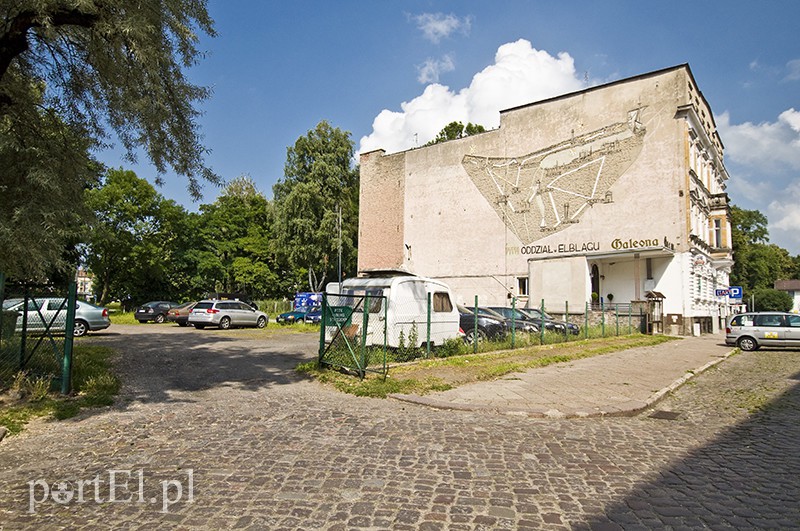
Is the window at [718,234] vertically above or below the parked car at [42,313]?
above

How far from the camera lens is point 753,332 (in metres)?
19.5

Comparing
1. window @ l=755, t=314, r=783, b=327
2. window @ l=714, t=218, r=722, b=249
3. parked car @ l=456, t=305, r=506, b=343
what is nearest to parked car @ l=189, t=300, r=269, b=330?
parked car @ l=456, t=305, r=506, b=343

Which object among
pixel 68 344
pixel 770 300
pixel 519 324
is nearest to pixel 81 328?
pixel 68 344

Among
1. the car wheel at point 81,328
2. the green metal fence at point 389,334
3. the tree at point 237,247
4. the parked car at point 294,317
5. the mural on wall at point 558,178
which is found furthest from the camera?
the tree at point 237,247

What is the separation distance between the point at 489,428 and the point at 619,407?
8.65 ft

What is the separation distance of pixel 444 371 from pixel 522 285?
80.3 ft

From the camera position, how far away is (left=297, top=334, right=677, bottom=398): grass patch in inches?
340

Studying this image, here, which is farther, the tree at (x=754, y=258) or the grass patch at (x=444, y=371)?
the tree at (x=754, y=258)

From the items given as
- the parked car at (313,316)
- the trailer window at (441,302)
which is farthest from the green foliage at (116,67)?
the parked car at (313,316)

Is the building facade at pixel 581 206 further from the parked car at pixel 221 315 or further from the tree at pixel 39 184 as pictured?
the tree at pixel 39 184

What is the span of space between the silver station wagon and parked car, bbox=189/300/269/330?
23463mm

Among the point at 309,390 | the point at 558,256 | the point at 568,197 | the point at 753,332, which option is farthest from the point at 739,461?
the point at 568,197

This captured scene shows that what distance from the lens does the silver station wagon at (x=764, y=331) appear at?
18844 mm

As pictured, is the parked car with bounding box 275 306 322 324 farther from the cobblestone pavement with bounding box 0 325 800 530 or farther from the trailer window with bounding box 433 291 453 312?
the cobblestone pavement with bounding box 0 325 800 530
